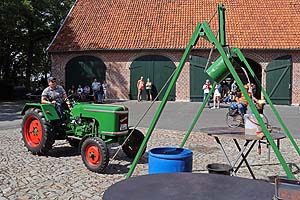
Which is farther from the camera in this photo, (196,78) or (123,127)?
(196,78)

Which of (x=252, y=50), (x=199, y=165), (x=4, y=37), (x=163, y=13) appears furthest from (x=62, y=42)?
(x=199, y=165)

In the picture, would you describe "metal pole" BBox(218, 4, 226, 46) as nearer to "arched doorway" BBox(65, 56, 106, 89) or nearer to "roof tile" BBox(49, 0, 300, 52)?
"roof tile" BBox(49, 0, 300, 52)

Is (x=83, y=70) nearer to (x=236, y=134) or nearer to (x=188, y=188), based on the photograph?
(x=236, y=134)

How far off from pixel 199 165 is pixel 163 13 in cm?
1938

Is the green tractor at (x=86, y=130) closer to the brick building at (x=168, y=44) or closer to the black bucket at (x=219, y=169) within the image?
the black bucket at (x=219, y=169)

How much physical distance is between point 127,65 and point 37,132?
53.7 feet

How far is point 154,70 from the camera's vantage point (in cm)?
2356

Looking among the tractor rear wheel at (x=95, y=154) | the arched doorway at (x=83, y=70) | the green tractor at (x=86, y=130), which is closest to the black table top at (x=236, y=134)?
the green tractor at (x=86, y=130)

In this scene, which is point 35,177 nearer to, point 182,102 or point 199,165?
point 199,165

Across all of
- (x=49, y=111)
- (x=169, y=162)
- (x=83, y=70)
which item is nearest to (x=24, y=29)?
(x=83, y=70)

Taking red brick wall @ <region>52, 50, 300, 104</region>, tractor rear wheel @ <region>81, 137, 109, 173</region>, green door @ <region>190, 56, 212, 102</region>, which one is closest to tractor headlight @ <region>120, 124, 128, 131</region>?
tractor rear wheel @ <region>81, 137, 109, 173</region>

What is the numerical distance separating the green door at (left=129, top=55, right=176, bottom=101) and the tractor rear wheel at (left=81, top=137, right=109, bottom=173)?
1689cm

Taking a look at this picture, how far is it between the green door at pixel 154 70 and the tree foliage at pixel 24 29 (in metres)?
8.18

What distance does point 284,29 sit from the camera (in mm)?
23156
